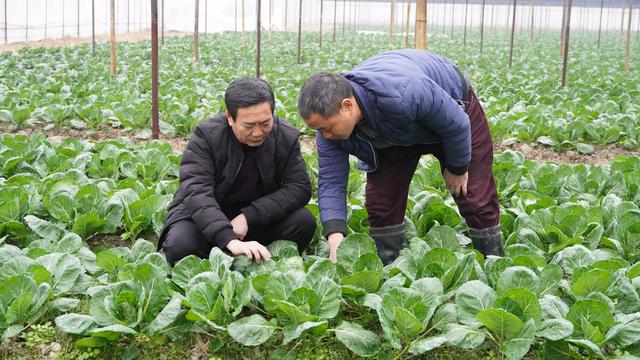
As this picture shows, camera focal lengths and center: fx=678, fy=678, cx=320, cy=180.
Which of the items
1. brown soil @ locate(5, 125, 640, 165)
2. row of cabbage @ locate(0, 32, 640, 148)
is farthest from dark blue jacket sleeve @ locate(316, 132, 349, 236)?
row of cabbage @ locate(0, 32, 640, 148)

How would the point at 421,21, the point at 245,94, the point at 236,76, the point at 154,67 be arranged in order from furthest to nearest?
the point at 236,76 < the point at 421,21 < the point at 154,67 < the point at 245,94

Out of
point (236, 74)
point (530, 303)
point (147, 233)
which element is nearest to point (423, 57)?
point (530, 303)

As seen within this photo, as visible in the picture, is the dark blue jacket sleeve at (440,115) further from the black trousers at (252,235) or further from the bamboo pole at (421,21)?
the bamboo pole at (421,21)

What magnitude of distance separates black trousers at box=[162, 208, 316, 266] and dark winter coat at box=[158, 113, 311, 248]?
0.19 ft

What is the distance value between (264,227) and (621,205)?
239cm

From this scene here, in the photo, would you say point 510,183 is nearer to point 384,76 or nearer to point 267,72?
point 384,76

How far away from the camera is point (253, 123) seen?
3404 mm

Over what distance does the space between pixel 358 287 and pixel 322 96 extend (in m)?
0.93

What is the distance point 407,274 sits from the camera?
3328 mm

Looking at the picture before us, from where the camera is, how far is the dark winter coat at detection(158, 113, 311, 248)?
350 cm

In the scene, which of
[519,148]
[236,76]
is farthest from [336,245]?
[236,76]

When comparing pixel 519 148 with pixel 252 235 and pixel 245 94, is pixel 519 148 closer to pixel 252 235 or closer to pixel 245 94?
pixel 252 235

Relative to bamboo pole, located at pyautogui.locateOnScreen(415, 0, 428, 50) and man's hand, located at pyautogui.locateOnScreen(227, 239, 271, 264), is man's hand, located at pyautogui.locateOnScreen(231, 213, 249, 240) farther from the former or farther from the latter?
bamboo pole, located at pyautogui.locateOnScreen(415, 0, 428, 50)

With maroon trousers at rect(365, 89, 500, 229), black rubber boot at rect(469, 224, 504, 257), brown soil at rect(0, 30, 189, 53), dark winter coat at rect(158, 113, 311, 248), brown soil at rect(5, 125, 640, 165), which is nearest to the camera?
dark winter coat at rect(158, 113, 311, 248)
